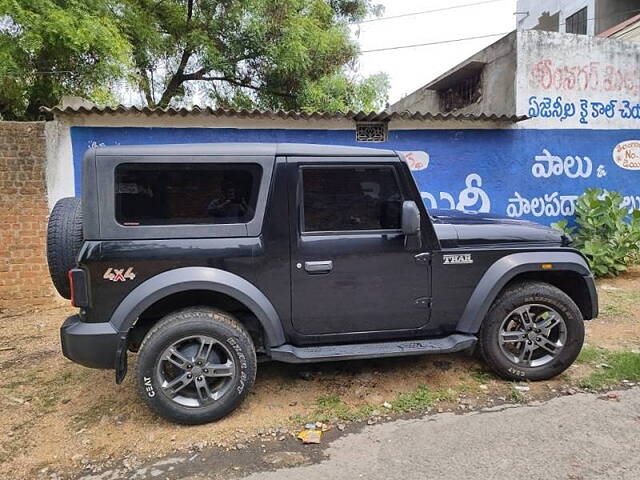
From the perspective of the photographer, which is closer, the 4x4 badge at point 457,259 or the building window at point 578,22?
the 4x4 badge at point 457,259

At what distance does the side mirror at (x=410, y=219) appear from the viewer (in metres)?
3.24

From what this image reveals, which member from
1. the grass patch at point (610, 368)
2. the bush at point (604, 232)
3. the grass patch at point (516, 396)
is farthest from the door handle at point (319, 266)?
the bush at point (604, 232)

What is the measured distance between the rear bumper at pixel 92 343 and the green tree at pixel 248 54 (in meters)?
9.87

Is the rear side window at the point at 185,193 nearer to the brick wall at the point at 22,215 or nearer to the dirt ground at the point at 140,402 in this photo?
the dirt ground at the point at 140,402

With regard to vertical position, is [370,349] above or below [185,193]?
below

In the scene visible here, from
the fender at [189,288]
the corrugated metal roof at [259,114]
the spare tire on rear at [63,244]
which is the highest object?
the corrugated metal roof at [259,114]

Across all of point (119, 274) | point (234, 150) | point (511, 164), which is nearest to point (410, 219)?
point (234, 150)

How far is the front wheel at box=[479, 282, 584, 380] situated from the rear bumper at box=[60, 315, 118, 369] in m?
2.66

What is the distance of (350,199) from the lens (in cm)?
339

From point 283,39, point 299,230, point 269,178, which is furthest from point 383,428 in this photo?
point 283,39

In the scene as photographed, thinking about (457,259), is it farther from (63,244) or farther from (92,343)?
(63,244)

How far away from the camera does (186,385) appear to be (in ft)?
10.2

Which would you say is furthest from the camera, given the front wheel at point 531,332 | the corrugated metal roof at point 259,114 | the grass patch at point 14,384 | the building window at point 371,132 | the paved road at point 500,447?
the building window at point 371,132

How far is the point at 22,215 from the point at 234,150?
4.36 m
